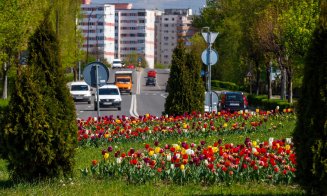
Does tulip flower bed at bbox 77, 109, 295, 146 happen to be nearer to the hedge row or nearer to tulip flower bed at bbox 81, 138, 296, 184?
tulip flower bed at bbox 81, 138, 296, 184

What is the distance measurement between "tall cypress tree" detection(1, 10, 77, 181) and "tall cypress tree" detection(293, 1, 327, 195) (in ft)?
12.8

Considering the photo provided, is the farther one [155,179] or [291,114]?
[291,114]

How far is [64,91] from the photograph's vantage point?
1171 centimetres

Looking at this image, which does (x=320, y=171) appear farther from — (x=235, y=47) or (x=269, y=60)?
(x=235, y=47)

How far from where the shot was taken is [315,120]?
8547 mm

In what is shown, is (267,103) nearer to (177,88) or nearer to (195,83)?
(195,83)

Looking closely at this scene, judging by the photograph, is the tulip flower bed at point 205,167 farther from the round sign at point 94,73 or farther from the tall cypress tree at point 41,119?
the round sign at point 94,73

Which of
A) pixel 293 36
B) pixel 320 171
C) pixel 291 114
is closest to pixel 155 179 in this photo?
pixel 320 171

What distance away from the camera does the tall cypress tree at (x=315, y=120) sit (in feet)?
27.8

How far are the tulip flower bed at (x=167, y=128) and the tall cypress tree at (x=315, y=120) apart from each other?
9151 millimetres

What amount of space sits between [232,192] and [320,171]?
6.42 ft

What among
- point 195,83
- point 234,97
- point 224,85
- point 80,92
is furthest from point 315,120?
point 224,85

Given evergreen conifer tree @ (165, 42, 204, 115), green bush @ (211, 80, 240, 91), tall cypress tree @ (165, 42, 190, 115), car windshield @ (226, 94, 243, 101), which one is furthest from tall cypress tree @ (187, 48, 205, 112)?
green bush @ (211, 80, 240, 91)

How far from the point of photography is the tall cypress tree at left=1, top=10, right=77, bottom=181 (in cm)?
1123
